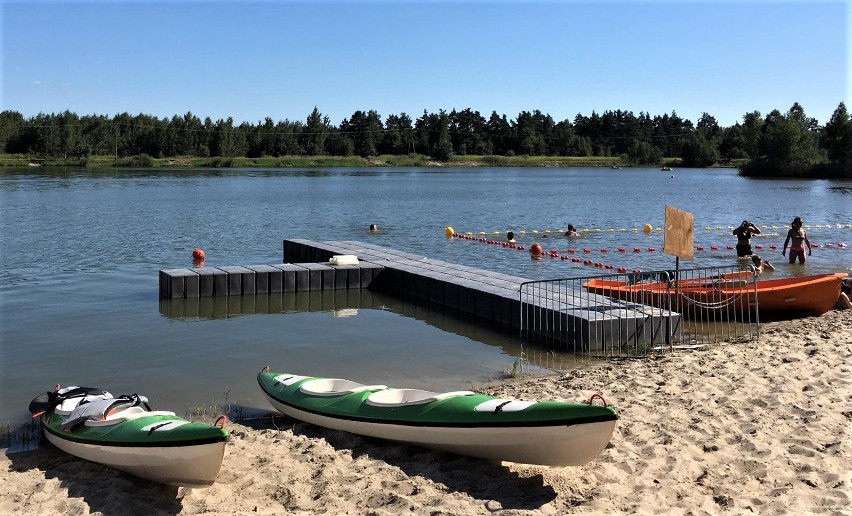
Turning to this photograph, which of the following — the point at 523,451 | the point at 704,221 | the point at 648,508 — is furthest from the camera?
the point at 704,221

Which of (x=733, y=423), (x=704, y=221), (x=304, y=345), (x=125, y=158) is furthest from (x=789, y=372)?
(x=125, y=158)

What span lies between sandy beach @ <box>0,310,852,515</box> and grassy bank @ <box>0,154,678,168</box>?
114 meters

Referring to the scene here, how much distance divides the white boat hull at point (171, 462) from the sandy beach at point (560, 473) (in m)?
0.15

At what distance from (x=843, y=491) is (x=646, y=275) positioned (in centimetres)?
777

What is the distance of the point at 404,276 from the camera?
18828mm

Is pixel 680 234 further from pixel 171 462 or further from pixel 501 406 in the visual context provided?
pixel 171 462

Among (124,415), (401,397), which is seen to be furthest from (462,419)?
(124,415)

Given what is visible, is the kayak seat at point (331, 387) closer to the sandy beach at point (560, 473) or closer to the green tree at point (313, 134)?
the sandy beach at point (560, 473)

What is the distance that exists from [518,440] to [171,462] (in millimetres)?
2932

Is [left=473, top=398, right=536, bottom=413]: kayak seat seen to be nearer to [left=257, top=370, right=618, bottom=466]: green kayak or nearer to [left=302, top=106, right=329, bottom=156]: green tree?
[left=257, top=370, right=618, bottom=466]: green kayak

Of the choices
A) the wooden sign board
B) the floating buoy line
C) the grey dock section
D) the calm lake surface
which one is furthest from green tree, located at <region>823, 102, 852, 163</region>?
the wooden sign board

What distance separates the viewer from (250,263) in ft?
84.7

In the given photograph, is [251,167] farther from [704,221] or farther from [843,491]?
[843,491]

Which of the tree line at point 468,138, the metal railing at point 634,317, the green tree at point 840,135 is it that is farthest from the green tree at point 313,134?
the metal railing at point 634,317
